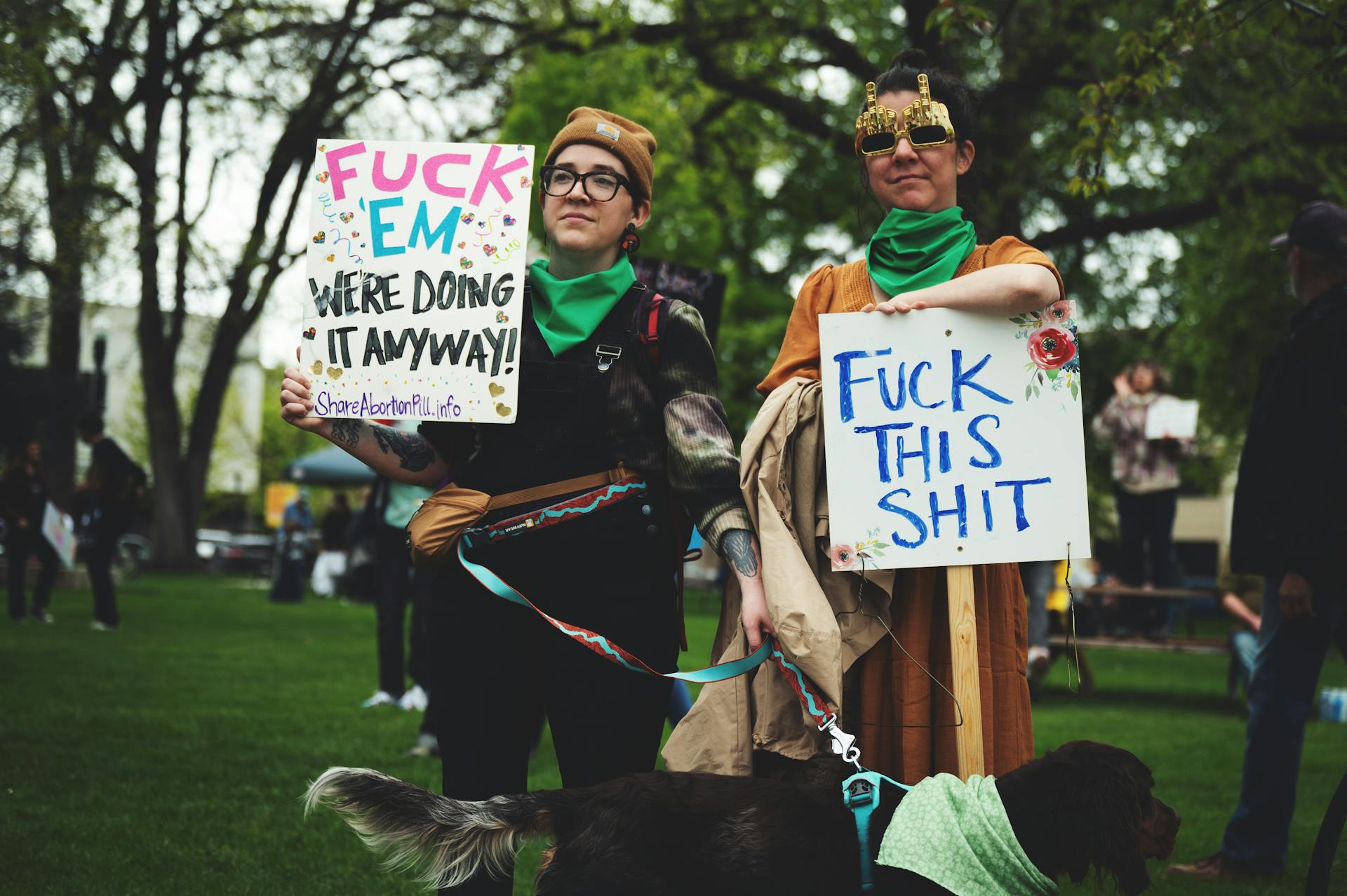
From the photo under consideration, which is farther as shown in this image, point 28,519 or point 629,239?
Answer: point 28,519

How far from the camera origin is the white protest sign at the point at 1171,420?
11055mm

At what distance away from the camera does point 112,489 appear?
44.6 feet

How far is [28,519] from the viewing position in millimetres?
14828

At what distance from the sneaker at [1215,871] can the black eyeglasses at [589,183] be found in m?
3.63

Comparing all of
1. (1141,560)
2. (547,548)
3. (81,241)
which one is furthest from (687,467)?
(81,241)

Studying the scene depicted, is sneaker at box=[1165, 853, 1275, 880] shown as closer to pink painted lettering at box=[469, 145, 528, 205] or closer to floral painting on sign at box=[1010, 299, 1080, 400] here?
floral painting on sign at box=[1010, 299, 1080, 400]

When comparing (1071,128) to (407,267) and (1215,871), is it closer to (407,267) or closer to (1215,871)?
(1215,871)

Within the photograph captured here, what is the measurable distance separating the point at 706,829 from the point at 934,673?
789 mm

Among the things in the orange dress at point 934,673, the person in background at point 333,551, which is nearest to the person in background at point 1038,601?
the orange dress at point 934,673

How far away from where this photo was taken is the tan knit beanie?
10.3 ft

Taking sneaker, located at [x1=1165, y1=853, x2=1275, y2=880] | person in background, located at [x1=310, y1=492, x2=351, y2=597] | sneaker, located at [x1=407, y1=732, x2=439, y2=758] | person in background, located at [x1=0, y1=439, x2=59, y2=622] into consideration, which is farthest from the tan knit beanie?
person in background, located at [x1=310, y1=492, x2=351, y2=597]

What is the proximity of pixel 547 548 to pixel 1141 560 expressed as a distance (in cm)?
1041

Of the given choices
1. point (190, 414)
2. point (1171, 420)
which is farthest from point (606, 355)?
point (190, 414)

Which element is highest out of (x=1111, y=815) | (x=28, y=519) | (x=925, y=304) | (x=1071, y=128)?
(x=1071, y=128)
